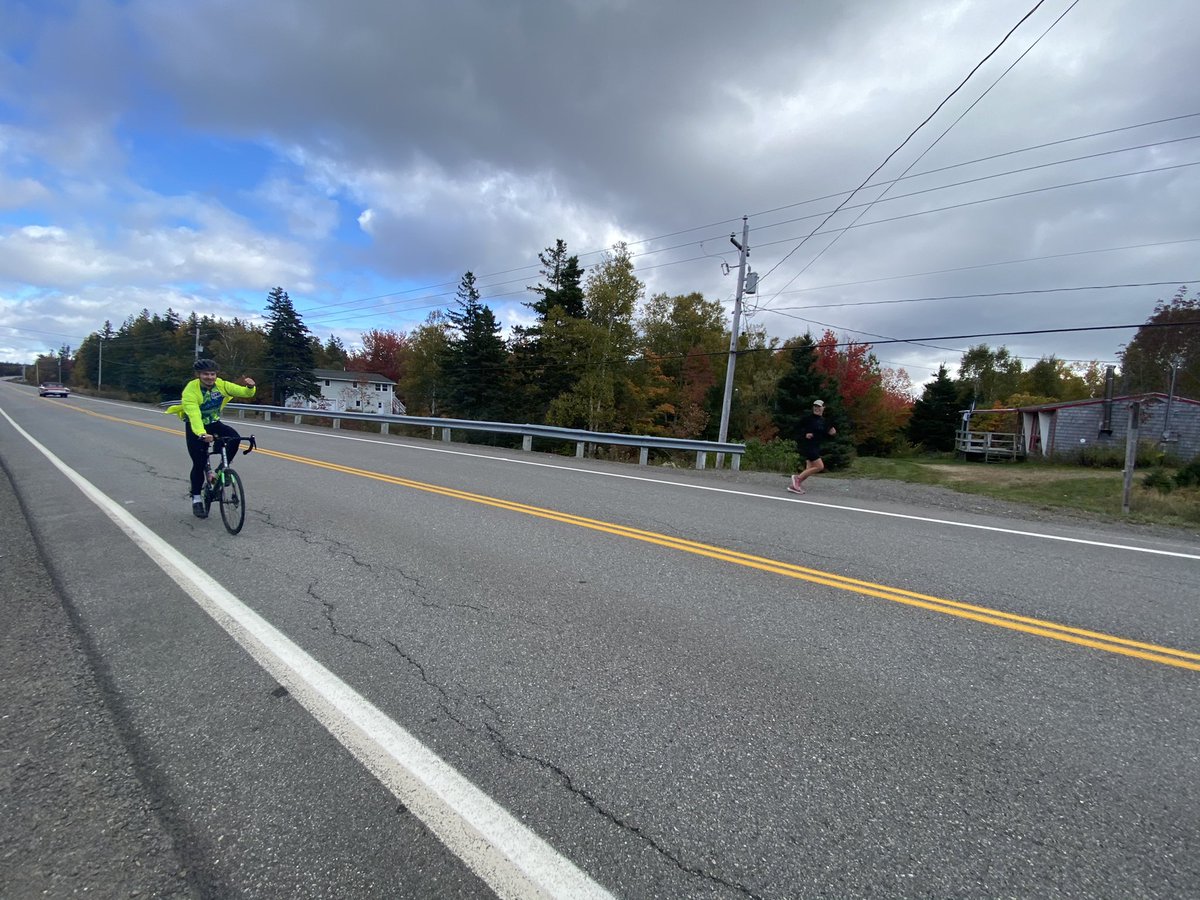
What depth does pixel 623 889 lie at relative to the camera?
1.70m

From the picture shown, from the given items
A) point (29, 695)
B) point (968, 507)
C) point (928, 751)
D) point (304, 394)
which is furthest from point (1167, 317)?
point (304, 394)

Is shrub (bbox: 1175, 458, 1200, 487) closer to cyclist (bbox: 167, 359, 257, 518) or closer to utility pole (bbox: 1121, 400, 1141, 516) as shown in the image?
utility pole (bbox: 1121, 400, 1141, 516)

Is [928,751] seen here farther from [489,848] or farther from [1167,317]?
[1167,317]

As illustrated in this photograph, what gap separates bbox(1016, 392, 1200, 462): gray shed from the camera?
92.6 feet

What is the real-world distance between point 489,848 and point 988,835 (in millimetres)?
A: 1768

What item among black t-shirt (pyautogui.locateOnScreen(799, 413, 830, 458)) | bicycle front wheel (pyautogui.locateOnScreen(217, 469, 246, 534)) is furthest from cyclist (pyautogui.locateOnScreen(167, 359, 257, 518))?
black t-shirt (pyautogui.locateOnScreen(799, 413, 830, 458))

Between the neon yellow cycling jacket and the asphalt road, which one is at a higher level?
the neon yellow cycling jacket

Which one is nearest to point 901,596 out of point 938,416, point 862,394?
point 862,394

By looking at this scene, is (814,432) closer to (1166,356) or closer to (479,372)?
(479,372)

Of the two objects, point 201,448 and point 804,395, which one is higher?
point 804,395

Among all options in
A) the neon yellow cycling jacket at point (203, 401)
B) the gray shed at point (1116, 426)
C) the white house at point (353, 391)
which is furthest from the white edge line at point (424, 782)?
the white house at point (353, 391)

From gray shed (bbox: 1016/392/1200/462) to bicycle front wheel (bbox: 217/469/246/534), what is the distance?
36.0m

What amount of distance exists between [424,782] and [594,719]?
2.63 ft

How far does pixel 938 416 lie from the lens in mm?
48750
